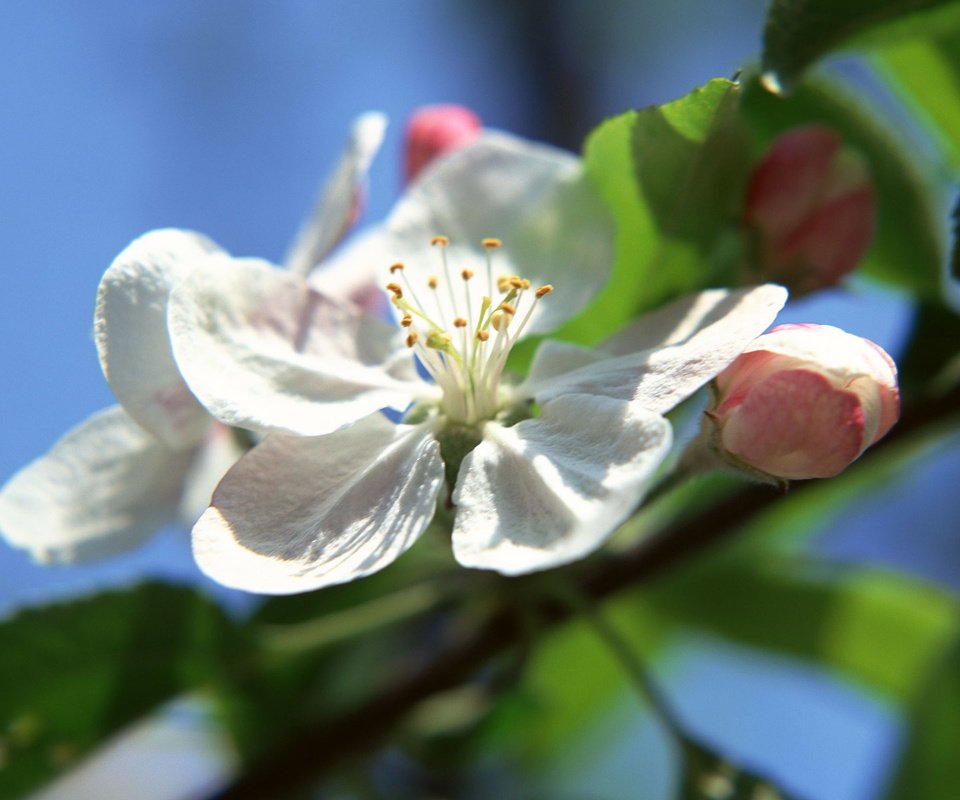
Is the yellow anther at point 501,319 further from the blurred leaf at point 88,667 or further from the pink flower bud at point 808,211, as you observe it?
the blurred leaf at point 88,667

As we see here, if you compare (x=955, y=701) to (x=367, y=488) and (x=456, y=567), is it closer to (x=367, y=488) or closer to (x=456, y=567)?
(x=456, y=567)

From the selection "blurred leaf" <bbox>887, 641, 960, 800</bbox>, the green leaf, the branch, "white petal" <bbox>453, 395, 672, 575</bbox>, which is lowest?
"blurred leaf" <bbox>887, 641, 960, 800</bbox>

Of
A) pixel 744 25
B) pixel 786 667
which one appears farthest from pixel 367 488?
pixel 744 25

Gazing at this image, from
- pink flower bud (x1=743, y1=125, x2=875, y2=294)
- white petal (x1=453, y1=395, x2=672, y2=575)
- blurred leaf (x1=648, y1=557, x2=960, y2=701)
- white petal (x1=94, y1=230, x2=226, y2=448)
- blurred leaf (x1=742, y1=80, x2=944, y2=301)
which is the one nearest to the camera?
white petal (x1=453, y1=395, x2=672, y2=575)

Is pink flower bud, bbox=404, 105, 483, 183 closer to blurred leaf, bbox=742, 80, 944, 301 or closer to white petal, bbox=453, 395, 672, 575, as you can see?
blurred leaf, bbox=742, 80, 944, 301

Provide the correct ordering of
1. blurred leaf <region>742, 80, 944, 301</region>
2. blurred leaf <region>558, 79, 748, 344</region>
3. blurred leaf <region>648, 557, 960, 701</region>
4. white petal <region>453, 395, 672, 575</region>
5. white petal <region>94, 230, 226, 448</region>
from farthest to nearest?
blurred leaf <region>648, 557, 960, 701</region>, blurred leaf <region>742, 80, 944, 301</region>, blurred leaf <region>558, 79, 748, 344</region>, white petal <region>94, 230, 226, 448</region>, white petal <region>453, 395, 672, 575</region>

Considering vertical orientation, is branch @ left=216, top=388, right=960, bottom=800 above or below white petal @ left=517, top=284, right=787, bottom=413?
below

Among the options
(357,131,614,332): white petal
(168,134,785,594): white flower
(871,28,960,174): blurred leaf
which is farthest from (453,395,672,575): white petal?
(871,28,960,174): blurred leaf

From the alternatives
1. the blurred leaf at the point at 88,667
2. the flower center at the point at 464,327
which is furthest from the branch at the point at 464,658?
the flower center at the point at 464,327
